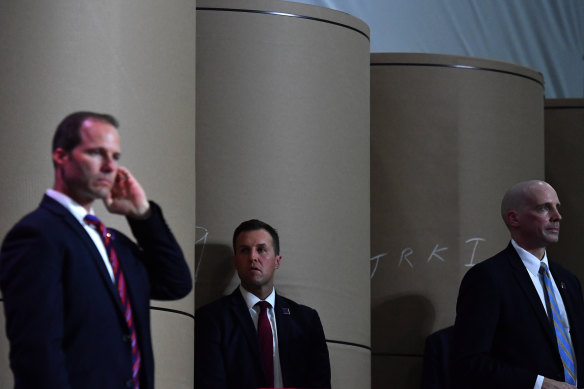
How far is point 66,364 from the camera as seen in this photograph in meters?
2.48

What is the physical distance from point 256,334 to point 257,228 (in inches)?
18.2

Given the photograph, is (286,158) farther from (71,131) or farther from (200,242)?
(71,131)

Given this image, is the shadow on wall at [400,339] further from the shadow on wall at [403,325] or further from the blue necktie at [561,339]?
the blue necktie at [561,339]

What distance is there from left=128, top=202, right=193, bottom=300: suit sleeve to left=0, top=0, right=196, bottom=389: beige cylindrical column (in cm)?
110

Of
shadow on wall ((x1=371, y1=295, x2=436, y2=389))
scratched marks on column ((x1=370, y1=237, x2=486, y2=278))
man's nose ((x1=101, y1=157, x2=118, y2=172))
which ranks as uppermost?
man's nose ((x1=101, y1=157, x2=118, y2=172))

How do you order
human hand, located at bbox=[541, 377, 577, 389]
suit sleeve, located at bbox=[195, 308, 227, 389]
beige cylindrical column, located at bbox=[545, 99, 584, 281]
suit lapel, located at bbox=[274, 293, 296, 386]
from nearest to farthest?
1. human hand, located at bbox=[541, 377, 577, 389]
2. suit sleeve, located at bbox=[195, 308, 227, 389]
3. suit lapel, located at bbox=[274, 293, 296, 386]
4. beige cylindrical column, located at bbox=[545, 99, 584, 281]

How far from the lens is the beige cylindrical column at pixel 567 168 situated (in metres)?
6.78

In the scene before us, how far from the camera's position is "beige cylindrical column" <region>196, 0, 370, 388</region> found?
5105 millimetres

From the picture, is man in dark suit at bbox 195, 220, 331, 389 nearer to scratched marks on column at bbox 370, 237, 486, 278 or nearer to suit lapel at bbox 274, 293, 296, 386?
suit lapel at bbox 274, 293, 296, 386

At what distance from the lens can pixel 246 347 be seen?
4727 millimetres

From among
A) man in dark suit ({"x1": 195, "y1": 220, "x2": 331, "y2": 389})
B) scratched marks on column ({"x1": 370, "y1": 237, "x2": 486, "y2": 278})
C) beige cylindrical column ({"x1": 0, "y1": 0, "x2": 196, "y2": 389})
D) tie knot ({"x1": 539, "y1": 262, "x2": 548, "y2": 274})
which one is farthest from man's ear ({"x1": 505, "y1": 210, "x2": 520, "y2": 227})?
scratched marks on column ({"x1": 370, "y1": 237, "x2": 486, "y2": 278})

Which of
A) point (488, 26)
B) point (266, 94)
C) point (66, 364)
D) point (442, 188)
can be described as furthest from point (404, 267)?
point (66, 364)

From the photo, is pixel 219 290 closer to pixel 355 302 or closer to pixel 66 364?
pixel 355 302

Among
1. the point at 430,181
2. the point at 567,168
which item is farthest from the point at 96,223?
the point at 567,168
